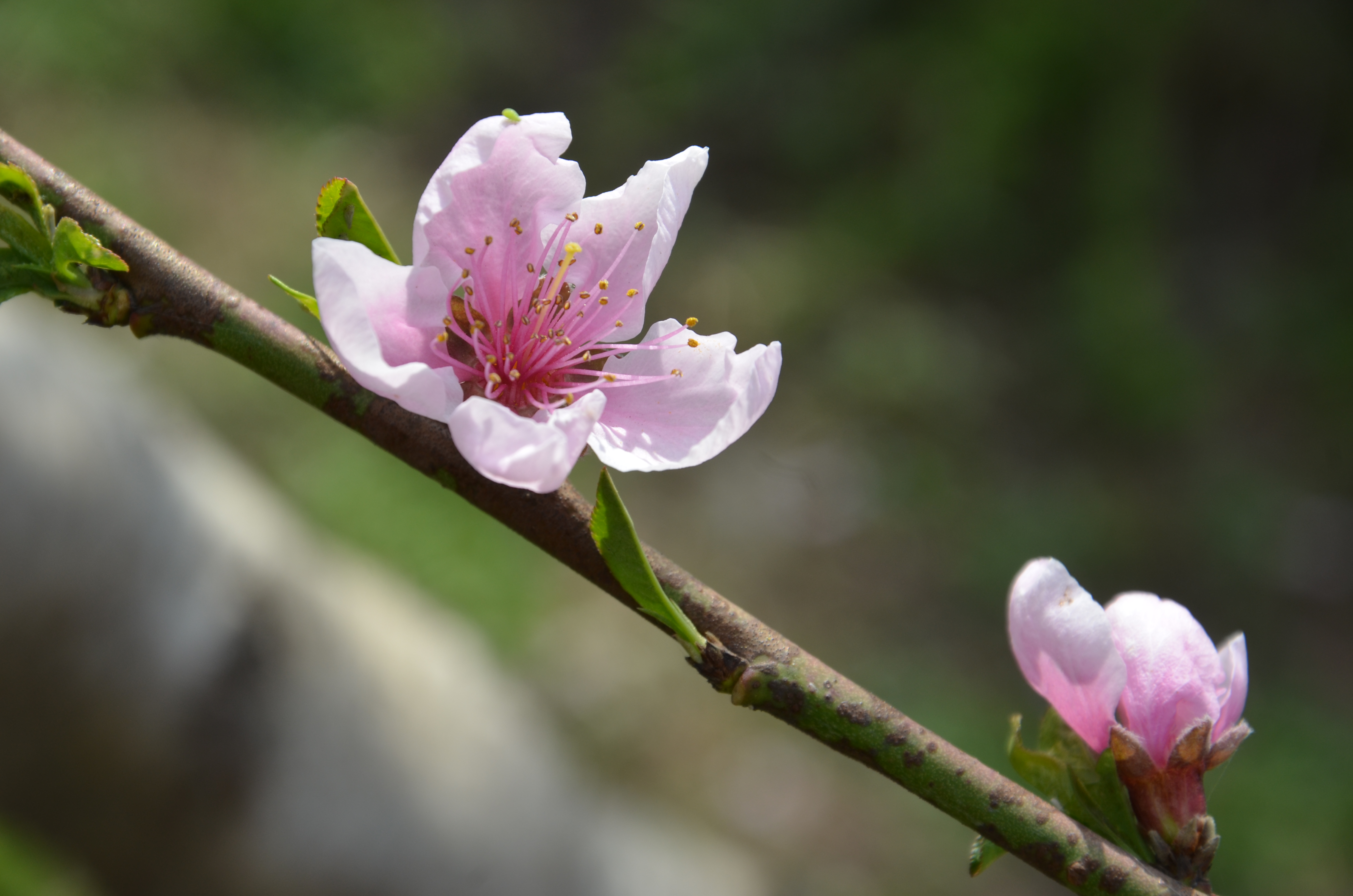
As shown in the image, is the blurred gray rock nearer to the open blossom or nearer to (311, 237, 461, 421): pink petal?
(311, 237, 461, 421): pink petal

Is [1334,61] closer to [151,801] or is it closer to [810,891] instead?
[810,891]

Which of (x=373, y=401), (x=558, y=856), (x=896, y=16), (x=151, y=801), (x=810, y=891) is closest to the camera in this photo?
(x=373, y=401)

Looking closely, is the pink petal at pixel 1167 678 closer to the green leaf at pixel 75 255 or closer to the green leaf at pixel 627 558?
the green leaf at pixel 627 558

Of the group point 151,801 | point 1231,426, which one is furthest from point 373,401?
point 1231,426

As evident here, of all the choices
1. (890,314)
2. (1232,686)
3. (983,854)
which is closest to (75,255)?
(983,854)

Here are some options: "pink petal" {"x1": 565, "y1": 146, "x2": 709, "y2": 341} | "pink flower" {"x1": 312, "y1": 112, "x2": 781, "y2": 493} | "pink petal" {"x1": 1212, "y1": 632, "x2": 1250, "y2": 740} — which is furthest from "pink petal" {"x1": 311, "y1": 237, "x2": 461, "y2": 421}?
"pink petal" {"x1": 1212, "y1": 632, "x2": 1250, "y2": 740}
